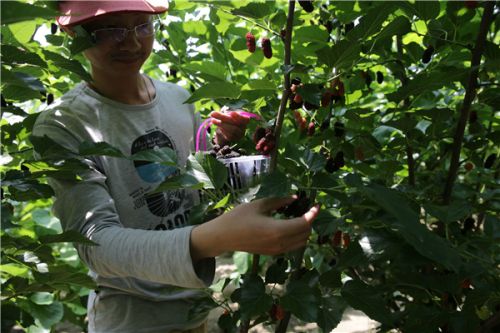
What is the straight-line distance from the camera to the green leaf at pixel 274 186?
720mm

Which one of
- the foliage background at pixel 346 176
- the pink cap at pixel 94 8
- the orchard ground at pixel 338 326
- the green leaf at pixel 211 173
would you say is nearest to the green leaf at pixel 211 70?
the foliage background at pixel 346 176

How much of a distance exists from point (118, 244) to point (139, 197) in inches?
12.1

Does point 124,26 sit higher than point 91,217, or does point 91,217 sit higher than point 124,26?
point 124,26

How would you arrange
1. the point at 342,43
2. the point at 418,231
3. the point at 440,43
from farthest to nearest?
the point at 440,43, the point at 342,43, the point at 418,231

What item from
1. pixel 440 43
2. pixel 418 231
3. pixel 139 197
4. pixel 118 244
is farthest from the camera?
pixel 139 197

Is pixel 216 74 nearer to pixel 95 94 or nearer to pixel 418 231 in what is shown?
pixel 95 94

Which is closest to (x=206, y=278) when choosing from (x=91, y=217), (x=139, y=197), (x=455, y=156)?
(x=91, y=217)

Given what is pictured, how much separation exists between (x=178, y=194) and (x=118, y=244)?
408mm

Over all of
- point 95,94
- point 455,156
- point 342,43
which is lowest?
point 455,156

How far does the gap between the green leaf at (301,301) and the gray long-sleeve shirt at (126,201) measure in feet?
0.46

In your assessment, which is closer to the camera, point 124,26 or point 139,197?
point 124,26

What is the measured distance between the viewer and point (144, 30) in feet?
3.69

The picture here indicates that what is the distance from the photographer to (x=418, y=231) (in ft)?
1.73

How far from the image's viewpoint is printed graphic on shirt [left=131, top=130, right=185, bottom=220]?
1224 millimetres
